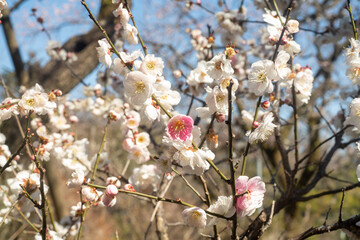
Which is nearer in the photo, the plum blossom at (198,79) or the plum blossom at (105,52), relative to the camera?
the plum blossom at (105,52)

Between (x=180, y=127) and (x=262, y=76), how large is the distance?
314 millimetres

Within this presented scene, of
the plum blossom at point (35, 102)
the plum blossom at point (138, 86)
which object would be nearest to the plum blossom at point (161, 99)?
the plum blossom at point (138, 86)

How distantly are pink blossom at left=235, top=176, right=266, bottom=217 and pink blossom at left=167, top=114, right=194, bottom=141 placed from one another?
223mm

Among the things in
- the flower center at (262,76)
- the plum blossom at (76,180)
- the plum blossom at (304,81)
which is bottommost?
the plum blossom at (76,180)

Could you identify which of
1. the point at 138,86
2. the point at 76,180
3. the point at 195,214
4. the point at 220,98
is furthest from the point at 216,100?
the point at 76,180

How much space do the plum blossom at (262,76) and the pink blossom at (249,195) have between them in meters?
0.28

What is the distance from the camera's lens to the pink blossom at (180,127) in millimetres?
971

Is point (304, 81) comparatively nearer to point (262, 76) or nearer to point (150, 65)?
point (262, 76)

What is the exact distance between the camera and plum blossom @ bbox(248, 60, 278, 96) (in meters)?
1.02

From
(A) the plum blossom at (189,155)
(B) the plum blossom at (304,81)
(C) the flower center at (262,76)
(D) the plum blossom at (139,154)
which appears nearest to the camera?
(A) the plum blossom at (189,155)

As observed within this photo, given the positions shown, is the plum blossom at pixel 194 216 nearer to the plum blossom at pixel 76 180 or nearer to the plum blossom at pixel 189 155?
the plum blossom at pixel 189 155

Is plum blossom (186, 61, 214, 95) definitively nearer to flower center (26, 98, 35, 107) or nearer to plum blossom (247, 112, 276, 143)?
plum blossom (247, 112, 276, 143)

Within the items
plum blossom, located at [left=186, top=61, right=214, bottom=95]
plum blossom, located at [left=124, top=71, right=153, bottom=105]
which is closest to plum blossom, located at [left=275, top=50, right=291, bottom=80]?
plum blossom, located at [left=124, top=71, right=153, bottom=105]

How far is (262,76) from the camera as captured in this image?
1.04m
